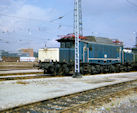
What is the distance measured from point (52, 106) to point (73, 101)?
1.12 metres

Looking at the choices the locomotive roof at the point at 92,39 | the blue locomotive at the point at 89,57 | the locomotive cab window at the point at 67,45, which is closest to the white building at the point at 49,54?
the blue locomotive at the point at 89,57

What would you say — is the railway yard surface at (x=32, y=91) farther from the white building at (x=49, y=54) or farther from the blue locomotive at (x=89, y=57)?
the white building at (x=49, y=54)

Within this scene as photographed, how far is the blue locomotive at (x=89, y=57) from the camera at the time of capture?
58.1 ft

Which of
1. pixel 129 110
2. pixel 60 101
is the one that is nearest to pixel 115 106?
pixel 129 110

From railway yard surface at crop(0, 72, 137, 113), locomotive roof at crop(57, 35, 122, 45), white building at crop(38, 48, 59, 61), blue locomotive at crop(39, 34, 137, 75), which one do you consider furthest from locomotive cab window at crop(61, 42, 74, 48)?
railway yard surface at crop(0, 72, 137, 113)

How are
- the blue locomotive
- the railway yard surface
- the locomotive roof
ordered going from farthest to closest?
the locomotive roof
the blue locomotive
the railway yard surface

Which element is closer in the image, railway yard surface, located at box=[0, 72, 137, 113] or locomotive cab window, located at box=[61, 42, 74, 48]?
railway yard surface, located at box=[0, 72, 137, 113]

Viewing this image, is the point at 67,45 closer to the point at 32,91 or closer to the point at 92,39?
the point at 92,39

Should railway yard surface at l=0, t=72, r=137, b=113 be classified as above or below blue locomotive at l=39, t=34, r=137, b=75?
below

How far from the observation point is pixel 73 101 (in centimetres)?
737


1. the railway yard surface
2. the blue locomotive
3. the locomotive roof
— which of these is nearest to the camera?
the railway yard surface

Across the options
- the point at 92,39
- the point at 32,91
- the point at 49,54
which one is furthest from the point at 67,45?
the point at 32,91

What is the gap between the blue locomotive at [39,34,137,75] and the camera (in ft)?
58.1

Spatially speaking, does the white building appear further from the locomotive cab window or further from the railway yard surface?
the railway yard surface
